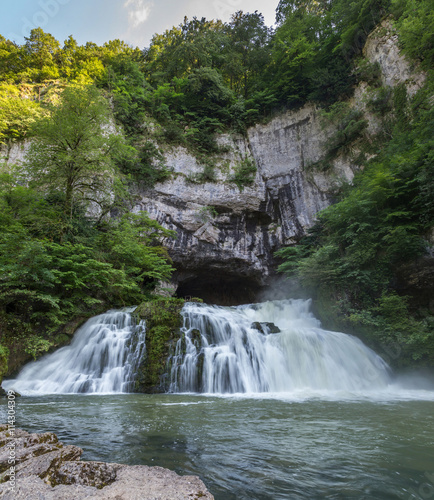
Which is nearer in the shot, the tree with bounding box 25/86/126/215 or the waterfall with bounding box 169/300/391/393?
the waterfall with bounding box 169/300/391/393

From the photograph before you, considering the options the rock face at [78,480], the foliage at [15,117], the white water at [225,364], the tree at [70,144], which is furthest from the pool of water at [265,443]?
the foliage at [15,117]

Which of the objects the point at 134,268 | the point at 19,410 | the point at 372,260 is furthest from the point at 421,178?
the point at 19,410

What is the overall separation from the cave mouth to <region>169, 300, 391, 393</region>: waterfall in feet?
33.0

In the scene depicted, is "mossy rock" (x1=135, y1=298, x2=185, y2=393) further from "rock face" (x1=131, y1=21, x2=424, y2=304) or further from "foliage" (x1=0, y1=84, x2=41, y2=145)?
"foliage" (x1=0, y1=84, x2=41, y2=145)

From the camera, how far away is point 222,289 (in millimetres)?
20922

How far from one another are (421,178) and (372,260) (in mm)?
3096

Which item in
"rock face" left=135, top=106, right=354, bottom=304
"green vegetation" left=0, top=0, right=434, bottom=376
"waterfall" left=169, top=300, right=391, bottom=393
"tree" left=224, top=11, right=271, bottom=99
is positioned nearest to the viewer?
"waterfall" left=169, top=300, right=391, bottom=393

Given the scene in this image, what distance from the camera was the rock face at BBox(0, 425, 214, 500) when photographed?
1.30m

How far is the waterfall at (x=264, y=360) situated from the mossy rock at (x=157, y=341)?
0.24m

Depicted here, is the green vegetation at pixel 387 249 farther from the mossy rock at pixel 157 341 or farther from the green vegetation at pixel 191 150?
the mossy rock at pixel 157 341

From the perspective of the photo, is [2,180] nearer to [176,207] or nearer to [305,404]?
[176,207]

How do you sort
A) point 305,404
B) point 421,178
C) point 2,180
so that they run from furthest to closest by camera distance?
point 2,180 < point 421,178 < point 305,404

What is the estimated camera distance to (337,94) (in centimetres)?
1667

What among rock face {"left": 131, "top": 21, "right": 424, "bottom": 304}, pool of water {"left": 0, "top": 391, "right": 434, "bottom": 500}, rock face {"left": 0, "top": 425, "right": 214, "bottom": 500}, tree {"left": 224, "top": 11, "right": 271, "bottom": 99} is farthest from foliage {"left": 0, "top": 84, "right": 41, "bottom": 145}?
rock face {"left": 0, "top": 425, "right": 214, "bottom": 500}
